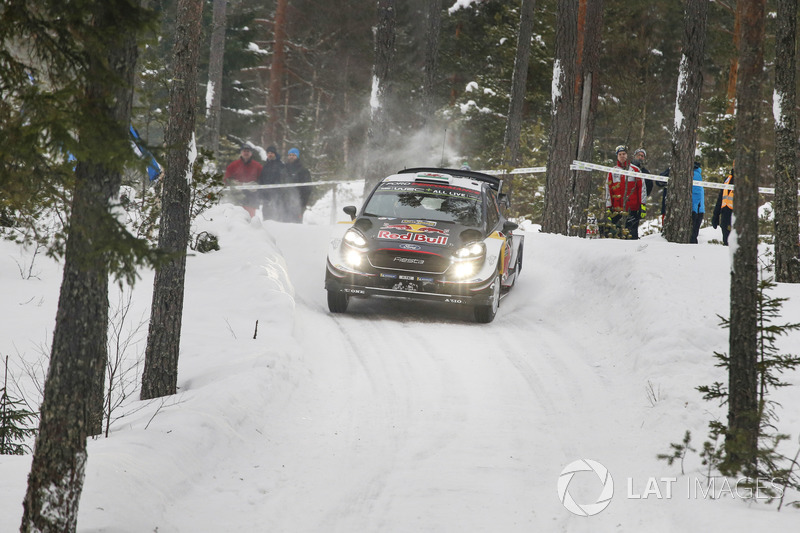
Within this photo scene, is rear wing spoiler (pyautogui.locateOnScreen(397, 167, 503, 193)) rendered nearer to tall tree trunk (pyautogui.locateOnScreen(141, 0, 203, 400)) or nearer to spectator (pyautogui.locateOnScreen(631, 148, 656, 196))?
spectator (pyautogui.locateOnScreen(631, 148, 656, 196))

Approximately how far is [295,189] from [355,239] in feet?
35.2

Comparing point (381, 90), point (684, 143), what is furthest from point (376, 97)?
point (684, 143)

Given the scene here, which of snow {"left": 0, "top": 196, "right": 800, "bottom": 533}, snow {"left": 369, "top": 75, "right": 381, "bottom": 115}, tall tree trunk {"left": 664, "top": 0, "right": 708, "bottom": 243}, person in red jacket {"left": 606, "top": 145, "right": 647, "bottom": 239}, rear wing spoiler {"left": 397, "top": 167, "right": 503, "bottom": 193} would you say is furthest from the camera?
snow {"left": 369, "top": 75, "right": 381, "bottom": 115}

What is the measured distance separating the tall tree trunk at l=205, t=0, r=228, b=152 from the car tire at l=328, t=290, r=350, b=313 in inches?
572

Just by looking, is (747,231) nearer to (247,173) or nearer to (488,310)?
(488,310)

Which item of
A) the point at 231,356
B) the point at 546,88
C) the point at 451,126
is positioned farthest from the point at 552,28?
the point at 231,356

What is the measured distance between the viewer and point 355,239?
10.6 metres

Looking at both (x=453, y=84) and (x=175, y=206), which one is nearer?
(x=175, y=206)

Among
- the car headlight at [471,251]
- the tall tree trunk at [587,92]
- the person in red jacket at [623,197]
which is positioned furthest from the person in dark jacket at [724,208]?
the car headlight at [471,251]

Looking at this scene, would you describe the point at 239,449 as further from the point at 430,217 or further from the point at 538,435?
the point at 430,217

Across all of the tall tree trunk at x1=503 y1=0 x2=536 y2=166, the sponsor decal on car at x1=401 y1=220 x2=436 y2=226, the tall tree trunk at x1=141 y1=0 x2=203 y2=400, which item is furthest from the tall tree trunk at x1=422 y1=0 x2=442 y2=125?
the tall tree trunk at x1=141 y1=0 x2=203 y2=400

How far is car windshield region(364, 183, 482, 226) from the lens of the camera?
11078mm

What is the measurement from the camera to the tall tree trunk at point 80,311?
13.0 feet

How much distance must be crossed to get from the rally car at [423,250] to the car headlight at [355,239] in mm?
13
